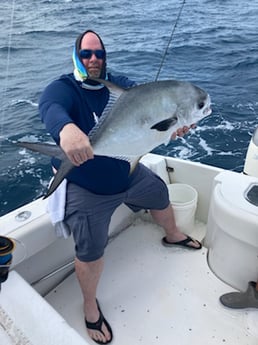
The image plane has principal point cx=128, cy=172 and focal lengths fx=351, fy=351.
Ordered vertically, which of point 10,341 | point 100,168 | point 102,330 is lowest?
point 102,330

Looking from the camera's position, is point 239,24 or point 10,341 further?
point 239,24

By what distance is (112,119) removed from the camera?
4.94 feet

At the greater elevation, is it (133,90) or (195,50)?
(133,90)

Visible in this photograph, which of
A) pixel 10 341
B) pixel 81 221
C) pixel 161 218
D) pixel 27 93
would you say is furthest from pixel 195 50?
pixel 10 341

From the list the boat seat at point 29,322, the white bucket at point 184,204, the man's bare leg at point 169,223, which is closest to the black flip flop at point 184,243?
the man's bare leg at point 169,223

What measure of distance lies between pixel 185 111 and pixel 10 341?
4.02 feet

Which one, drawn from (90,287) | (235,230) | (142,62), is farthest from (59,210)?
(142,62)

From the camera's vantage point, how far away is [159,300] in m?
2.38

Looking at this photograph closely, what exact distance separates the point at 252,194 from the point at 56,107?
4.70 feet

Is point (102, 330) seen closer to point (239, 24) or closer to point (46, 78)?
point (46, 78)

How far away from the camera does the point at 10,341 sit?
1468 millimetres

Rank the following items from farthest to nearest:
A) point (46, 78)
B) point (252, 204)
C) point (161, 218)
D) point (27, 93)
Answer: point (46, 78) → point (27, 93) → point (161, 218) → point (252, 204)

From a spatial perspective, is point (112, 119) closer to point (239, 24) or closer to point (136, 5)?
point (239, 24)

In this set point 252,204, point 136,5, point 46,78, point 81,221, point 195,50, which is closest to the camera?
point 81,221
